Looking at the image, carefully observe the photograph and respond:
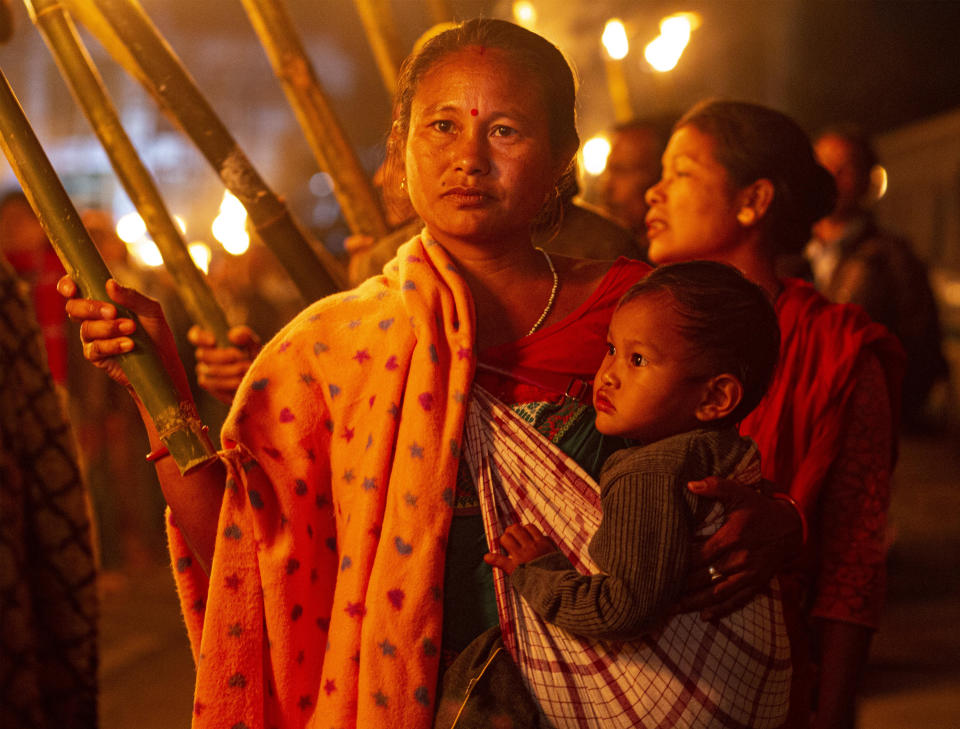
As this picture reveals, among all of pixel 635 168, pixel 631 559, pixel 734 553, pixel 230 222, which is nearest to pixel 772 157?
pixel 734 553

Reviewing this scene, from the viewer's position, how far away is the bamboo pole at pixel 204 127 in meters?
1.88

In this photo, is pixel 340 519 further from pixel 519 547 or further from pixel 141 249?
pixel 141 249

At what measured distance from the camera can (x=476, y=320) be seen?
153 cm

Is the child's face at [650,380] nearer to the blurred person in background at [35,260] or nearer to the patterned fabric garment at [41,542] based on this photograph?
the patterned fabric garment at [41,542]

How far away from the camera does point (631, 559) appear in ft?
4.30

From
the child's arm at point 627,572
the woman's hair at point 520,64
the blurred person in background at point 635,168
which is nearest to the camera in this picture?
the child's arm at point 627,572

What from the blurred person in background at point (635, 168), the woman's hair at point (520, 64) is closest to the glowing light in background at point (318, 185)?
the blurred person in background at point (635, 168)

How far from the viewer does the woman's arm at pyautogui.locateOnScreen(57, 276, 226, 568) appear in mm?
1356

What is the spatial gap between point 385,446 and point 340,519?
143 mm

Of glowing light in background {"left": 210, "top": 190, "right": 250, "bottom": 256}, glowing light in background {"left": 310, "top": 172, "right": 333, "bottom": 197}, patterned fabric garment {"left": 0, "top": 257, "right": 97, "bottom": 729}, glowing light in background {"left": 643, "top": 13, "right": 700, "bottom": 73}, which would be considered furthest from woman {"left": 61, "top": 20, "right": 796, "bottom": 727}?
glowing light in background {"left": 310, "top": 172, "right": 333, "bottom": 197}

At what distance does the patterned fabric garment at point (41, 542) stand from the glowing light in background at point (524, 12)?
509 centimetres

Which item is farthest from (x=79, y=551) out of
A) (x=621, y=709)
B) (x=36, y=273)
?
(x=36, y=273)

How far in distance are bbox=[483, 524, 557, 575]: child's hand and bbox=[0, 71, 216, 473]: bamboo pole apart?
445 millimetres

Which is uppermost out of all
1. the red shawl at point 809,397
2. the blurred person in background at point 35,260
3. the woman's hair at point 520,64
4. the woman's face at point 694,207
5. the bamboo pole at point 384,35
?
the blurred person in background at point 35,260
